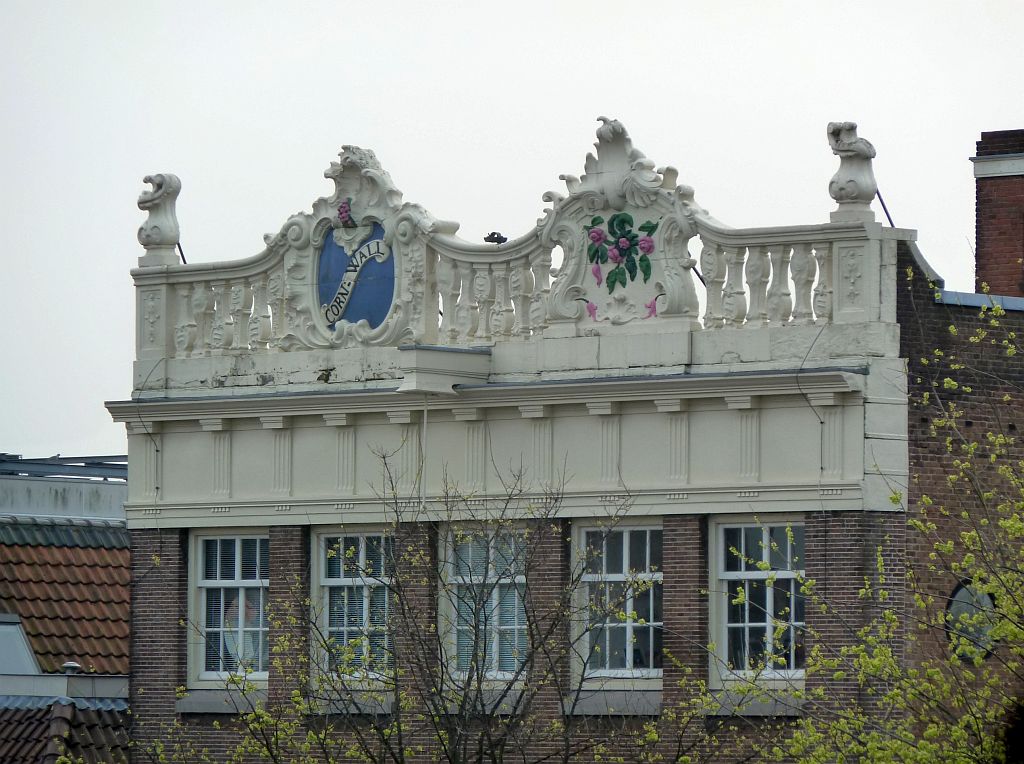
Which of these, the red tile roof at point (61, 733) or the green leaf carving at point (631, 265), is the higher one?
the green leaf carving at point (631, 265)

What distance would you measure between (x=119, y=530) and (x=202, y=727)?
8.21 metres

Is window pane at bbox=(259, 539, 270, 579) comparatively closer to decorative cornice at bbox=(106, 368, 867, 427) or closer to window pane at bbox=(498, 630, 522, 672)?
decorative cornice at bbox=(106, 368, 867, 427)

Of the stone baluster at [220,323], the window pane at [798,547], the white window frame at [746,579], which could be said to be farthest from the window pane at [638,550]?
the stone baluster at [220,323]

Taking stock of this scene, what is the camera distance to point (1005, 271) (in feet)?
120

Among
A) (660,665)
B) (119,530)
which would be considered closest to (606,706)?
(660,665)

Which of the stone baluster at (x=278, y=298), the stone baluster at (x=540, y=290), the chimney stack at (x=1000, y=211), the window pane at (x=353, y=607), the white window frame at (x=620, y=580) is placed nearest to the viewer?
the white window frame at (x=620, y=580)

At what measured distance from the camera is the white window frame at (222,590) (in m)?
33.8

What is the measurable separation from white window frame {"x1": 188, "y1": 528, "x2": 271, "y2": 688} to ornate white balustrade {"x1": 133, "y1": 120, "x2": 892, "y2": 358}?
2.35 meters

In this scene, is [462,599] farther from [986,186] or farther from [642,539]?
[986,186]

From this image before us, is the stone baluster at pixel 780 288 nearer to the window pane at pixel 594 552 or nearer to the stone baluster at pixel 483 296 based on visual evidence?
the window pane at pixel 594 552

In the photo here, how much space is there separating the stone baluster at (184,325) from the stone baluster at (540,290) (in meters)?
5.23

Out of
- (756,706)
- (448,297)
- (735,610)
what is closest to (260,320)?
(448,297)

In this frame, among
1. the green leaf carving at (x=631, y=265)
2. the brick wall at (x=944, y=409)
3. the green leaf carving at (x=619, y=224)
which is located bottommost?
the brick wall at (x=944, y=409)

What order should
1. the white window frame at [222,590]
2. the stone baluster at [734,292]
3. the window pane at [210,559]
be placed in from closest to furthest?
the stone baluster at [734,292]
the white window frame at [222,590]
the window pane at [210,559]
